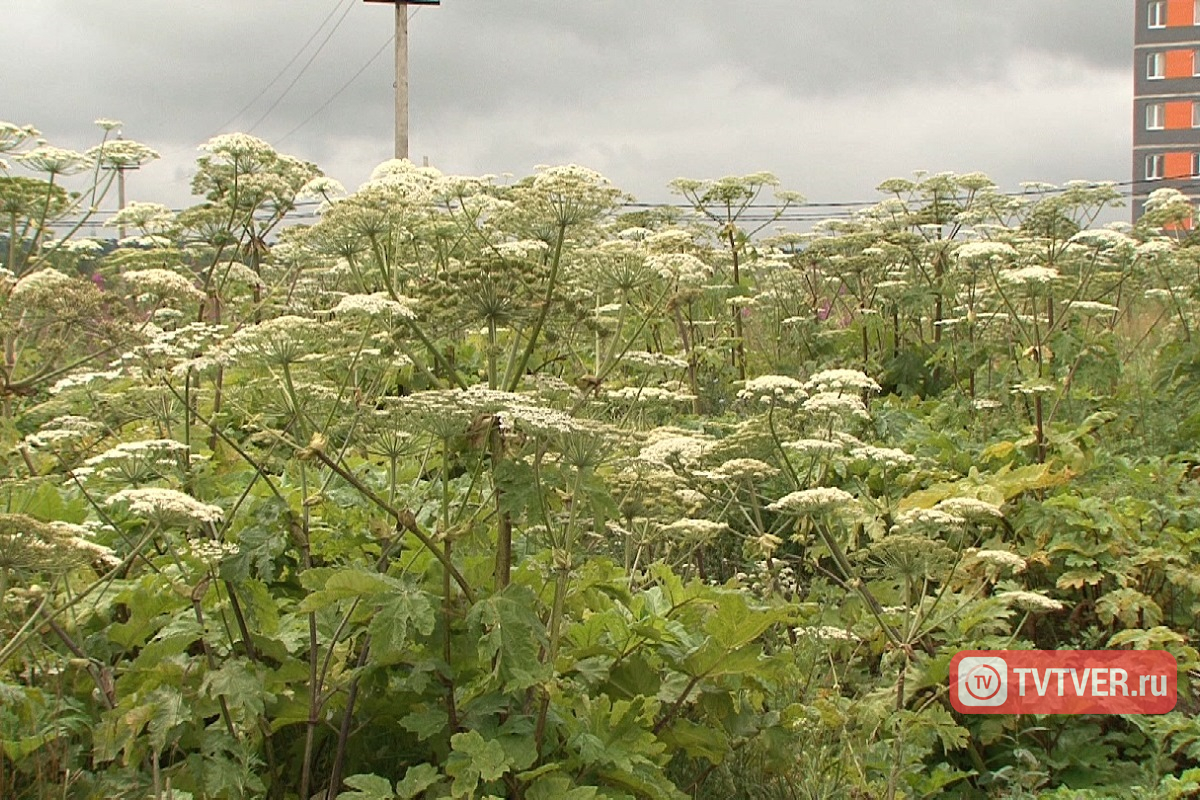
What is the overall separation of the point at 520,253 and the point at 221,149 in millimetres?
2583

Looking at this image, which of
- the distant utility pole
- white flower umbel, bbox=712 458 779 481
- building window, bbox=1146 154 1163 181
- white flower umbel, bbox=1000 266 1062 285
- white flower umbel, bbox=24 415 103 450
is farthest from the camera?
building window, bbox=1146 154 1163 181

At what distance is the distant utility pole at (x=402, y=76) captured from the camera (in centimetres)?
2311

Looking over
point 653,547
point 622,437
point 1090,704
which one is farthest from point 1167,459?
point 622,437

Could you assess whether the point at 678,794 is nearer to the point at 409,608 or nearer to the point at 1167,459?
the point at 409,608

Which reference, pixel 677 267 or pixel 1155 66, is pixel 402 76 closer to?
pixel 677 267

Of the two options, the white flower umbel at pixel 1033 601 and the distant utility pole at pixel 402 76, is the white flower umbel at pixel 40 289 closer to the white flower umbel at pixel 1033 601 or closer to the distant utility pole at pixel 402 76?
the white flower umbel at pixel 1033 601

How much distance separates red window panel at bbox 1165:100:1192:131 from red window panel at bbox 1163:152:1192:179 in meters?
1.81

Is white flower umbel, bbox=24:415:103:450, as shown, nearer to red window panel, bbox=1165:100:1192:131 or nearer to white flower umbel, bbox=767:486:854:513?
white flower umbel, bbox=767:486:854:513

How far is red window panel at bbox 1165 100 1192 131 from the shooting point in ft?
256

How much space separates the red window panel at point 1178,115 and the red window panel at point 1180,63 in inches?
76.4

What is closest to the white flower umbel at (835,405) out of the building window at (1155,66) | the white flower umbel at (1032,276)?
the white flower umbel at (1032,276)

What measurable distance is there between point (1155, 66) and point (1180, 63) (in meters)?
1.56

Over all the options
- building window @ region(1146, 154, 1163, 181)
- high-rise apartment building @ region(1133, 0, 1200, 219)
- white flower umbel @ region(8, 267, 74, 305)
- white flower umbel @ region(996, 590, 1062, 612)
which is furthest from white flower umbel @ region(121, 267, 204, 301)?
building window @ region(1146, 154, 1163, 181)

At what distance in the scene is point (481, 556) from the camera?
4.17m
